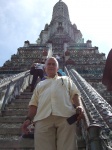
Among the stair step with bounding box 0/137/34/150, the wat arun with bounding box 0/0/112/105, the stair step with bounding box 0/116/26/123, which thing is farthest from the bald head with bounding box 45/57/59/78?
the wat arun with bounding box 0/0/112/105

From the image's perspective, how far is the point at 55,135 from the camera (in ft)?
11.9

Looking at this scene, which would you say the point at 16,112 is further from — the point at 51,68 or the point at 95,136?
the point at 95,136

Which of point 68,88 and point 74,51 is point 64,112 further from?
point 74,51

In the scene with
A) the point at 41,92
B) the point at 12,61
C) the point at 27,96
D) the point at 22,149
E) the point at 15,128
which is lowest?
the point at 22,149

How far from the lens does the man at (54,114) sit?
11.5ft

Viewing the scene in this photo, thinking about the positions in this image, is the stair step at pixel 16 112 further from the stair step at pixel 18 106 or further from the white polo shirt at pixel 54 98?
the white polo shirt at pixel 54 98

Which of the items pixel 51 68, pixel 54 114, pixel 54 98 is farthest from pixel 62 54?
pixel 54 114

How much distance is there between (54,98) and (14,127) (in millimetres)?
2557

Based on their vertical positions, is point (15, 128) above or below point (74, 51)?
below

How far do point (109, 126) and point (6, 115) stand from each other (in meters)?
4.40

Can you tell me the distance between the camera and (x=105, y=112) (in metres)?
3.62

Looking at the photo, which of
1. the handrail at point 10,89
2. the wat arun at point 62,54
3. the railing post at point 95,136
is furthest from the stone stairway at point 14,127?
the wat arun at point 62,54

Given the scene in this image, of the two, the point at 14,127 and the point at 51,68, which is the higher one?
the point at 51,68

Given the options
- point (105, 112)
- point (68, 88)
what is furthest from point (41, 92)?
point (105, 112)
